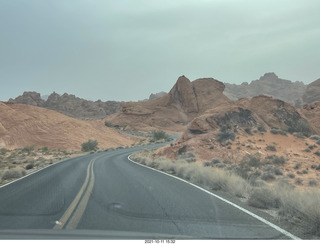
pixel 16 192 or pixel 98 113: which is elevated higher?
pixel 98 113

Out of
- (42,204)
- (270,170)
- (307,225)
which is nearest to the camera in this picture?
(307,225)

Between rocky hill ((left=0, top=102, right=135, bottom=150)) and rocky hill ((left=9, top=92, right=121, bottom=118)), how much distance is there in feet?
223

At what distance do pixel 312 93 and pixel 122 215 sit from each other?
147936 millimetres

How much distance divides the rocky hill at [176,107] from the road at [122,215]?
3638 inches

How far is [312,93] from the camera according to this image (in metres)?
135

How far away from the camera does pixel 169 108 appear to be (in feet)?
369

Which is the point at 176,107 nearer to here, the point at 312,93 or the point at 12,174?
the point at 312,93

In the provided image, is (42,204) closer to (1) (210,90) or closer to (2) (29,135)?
(2) (29,135)

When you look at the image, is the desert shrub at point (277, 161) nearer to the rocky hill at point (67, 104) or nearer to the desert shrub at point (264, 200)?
the desert shrub at point (264, 200)

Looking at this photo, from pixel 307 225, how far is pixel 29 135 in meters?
64.5

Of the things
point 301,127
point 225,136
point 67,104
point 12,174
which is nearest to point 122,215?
point 12,174

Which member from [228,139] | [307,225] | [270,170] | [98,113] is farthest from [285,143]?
[98,113]

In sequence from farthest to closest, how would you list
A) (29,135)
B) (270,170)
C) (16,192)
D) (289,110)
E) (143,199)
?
1. (29,135)
2. (289,110)
3. (270,170)
4. (16,192)
5. (143,199)

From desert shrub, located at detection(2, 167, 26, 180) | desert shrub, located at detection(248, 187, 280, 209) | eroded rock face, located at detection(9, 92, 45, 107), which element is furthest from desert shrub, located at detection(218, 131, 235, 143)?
eroded rock face, located at detection(9, 92, 45, 107)
